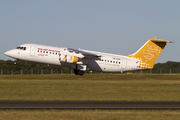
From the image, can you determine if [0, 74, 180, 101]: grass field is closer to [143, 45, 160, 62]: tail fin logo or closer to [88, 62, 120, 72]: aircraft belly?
[88, 62, 120, 72]: aircraft belly

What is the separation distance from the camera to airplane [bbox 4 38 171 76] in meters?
42.2

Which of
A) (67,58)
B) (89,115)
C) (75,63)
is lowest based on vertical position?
(89,115)

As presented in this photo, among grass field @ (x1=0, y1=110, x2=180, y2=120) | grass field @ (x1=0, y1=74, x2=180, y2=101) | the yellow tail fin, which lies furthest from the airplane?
grass field @ (x1=0, y1=110, x2=180, y2=120)

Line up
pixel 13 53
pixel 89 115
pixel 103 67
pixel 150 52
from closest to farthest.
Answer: pixel 89 115 → pixel 13 53 → pixel 103 67 → pixel 150 52

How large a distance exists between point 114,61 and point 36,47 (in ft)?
38.1

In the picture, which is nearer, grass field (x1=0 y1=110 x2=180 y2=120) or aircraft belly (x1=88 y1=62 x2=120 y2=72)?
grass field (x1=0 y1=110 x2=180 y2=120)

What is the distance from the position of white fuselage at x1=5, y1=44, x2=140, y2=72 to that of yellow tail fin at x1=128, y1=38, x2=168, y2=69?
3.45ft

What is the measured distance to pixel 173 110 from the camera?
18594 millimetres

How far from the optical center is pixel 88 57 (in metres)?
44.0

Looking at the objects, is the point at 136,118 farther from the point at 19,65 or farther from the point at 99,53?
the point at 19,65

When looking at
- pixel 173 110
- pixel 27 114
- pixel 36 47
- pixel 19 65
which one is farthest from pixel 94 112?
pixel 19 65

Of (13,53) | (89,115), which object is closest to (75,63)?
(13,53)

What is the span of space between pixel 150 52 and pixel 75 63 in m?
12.1

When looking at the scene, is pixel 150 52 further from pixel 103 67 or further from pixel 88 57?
pixel 88 57
